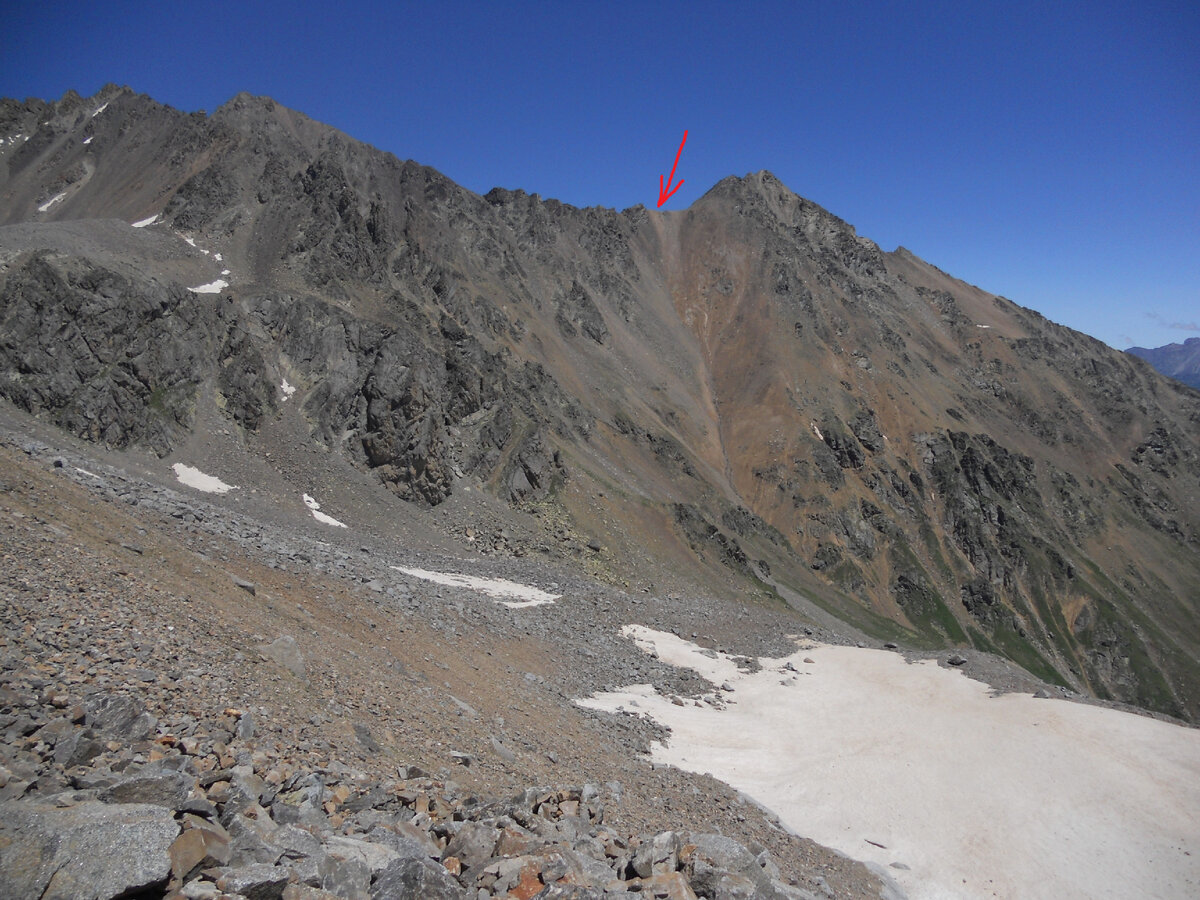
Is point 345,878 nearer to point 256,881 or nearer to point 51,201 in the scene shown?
point 256,881

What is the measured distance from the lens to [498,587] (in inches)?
1499

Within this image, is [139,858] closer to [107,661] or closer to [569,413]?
[107,661]

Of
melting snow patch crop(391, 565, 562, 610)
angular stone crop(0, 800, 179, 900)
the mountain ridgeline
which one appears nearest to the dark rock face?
the mountain ridgeline

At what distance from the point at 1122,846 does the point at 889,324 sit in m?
143

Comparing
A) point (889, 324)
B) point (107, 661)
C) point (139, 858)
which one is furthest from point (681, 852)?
point (889, 324)

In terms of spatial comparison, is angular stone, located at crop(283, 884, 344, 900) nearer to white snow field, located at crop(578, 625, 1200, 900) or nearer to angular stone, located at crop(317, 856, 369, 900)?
angular stone, located at crop(317, 856, 369, 900)

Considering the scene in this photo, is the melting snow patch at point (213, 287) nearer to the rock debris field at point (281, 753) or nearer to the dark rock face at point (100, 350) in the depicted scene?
the dark rock face at point (100, 350)

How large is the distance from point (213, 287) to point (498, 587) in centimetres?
4019

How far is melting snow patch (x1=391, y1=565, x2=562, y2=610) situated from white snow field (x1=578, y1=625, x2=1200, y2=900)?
9.58 metres

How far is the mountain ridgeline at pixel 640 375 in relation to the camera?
5053 centimetres

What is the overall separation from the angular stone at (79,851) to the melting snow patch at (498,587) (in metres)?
28.2

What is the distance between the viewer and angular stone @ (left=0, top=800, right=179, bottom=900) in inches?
219

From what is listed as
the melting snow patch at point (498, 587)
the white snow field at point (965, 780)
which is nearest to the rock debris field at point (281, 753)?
the white snow field at point (965, 780)

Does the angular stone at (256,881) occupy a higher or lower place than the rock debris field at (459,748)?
higher
